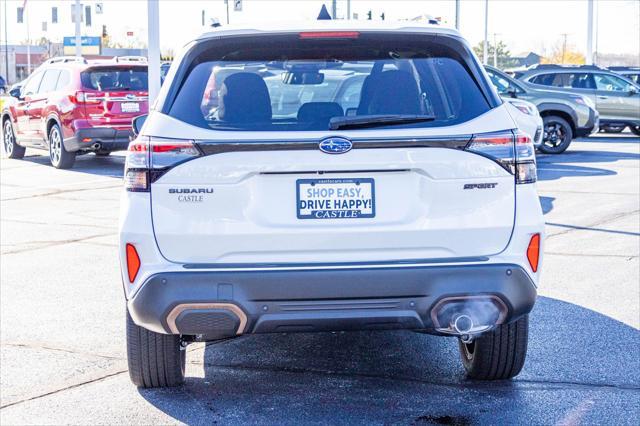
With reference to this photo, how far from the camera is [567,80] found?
961 inches

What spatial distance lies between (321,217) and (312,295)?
0.33 m

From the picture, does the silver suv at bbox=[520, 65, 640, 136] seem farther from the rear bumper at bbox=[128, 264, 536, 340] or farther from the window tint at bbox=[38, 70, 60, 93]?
the rear bumper at bbox=[128, 264, 536, 340]

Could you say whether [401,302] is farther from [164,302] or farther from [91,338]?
[91,338]

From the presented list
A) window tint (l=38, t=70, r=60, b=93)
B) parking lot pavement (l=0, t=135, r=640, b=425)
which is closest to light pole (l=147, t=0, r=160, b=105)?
window tint (l=38, t=70, r=60, b=93)

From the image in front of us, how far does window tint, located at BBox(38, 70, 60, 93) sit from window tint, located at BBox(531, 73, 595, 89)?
35.0ft

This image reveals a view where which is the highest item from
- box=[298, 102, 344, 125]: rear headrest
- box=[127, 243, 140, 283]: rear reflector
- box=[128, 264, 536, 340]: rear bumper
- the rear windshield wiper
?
box=[298, 102, 344, 125]: rear headrest

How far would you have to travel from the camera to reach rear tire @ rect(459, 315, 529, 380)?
5.06 meters

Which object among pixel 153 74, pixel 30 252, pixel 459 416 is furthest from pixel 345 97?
pixel 153 74

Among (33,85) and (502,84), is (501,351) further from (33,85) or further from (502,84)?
(502,84)

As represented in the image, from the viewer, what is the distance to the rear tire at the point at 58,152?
57.7 ft

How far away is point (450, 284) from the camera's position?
4.40 m

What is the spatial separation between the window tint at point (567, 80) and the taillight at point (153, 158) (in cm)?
1996

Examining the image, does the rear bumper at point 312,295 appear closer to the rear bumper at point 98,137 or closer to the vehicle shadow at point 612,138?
the rear bumper at point 98,137

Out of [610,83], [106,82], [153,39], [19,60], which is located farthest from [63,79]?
[19,60]
